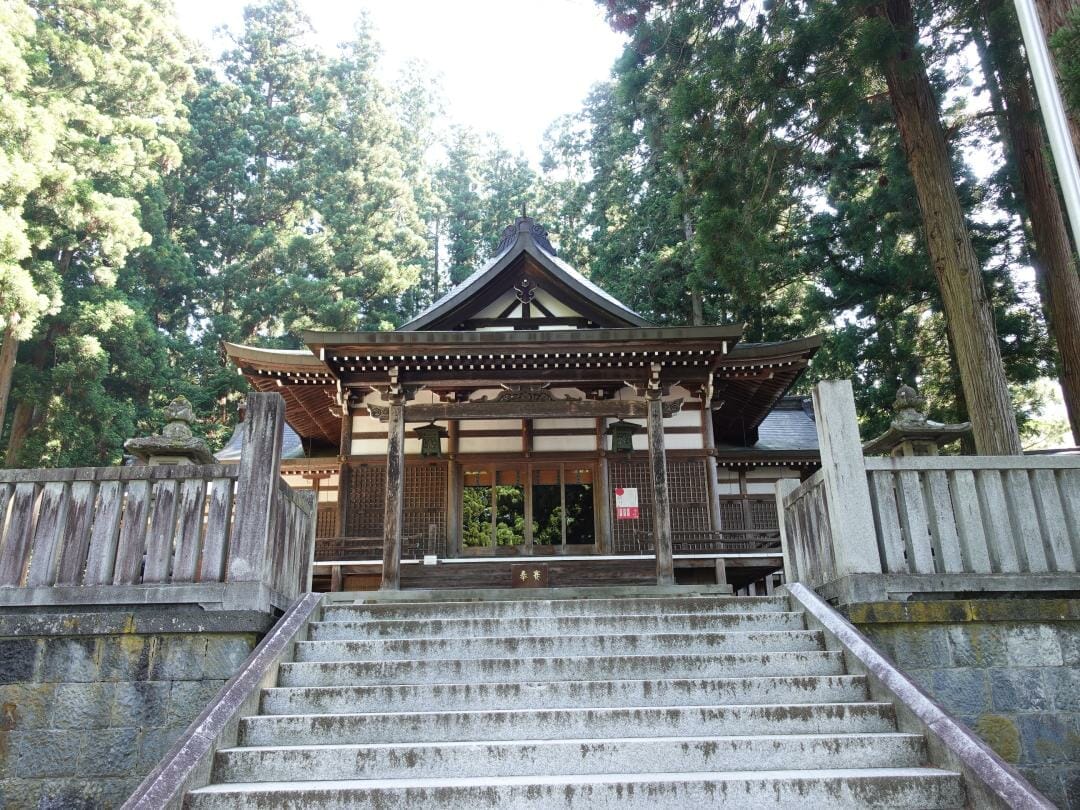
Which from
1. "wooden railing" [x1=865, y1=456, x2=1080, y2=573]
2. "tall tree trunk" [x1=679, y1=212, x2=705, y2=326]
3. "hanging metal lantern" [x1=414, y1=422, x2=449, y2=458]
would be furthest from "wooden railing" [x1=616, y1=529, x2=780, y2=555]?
"tall tree trunk" [x1=679, y1=212, x2=705, y2=326]

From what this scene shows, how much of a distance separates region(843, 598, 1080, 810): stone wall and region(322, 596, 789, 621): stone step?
1.16m

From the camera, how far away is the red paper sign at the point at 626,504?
12.2 m

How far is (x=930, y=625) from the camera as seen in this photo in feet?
16.3

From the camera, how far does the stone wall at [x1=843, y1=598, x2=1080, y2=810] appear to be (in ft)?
15.2

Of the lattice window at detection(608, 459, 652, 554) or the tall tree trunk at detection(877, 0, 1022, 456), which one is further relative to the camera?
the lattice window at detection(608, 459, 652, 554)

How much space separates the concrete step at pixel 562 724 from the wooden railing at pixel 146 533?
108 cm

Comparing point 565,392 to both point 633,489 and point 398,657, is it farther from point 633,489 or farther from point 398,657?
point 398,657

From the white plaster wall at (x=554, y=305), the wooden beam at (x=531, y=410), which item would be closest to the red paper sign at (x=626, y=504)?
the wooden beam at (x=531, y=410)

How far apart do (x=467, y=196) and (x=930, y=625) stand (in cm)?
3537

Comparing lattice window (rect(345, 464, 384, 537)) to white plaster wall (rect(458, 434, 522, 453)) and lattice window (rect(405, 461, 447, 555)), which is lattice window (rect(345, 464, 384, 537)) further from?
white plaster wall (rect(458, 434, 522, 453))

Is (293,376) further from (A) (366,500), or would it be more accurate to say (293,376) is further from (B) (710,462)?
(B) (710,462)

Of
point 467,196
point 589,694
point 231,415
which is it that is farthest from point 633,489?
point 467,196

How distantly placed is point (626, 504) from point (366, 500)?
426cm

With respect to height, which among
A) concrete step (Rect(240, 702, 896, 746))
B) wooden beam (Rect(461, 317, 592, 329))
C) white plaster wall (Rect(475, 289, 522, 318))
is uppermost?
white plaster wall (Rect(475, 289, 522, 318))
